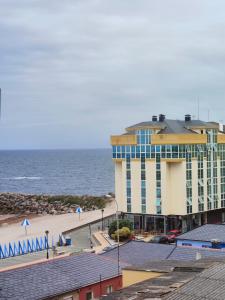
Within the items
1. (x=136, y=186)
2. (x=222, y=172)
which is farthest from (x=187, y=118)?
(x=136, y=186)

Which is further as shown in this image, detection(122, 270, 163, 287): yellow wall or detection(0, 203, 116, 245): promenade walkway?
detection(0, 203, 116, 245): promenade walkway

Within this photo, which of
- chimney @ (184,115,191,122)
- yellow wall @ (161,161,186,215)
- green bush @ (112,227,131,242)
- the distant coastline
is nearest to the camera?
green bush @ (112,227,131,242)

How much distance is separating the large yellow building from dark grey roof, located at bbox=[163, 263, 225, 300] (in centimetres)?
4064

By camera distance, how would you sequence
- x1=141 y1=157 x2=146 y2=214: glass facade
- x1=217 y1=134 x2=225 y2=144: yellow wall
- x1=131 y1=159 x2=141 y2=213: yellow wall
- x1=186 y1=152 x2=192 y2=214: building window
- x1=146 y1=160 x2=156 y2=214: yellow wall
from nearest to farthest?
x1=186 y1=152 x2=192 y2=214: building window < x1=146 y1=160 x2=156 y2=214: yellow wall < x1=141 y1=157 x2=146 y2=214: glass facade < x1=131 y1=159 x2=141 y2=213: yellow wall < x1=217 y1=134 x2=225 y2=144: yellow wall

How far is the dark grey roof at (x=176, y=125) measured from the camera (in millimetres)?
61875

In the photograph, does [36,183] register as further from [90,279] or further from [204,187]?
[90,279]

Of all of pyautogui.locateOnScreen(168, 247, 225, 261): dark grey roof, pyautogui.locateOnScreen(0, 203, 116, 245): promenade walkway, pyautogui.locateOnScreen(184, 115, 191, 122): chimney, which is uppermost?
pyautogui.locateOnScreen(184, 115, 191, 122): chimney

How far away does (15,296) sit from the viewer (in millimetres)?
21109

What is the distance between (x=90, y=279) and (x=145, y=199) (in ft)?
123

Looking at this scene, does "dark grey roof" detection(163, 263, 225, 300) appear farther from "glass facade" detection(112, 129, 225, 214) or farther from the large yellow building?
"glass facade" detection(112, 129, 225, 214)

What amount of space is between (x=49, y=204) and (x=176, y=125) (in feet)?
178

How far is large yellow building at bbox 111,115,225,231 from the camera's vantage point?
6006cm

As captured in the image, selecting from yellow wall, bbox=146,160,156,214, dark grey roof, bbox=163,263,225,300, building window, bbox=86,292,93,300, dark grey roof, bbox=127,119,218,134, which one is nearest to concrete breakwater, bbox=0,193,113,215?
dark grey roof, bbox=127,119,218,134

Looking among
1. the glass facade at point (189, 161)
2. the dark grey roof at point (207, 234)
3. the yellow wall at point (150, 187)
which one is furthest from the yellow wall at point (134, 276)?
the yellow wall at point (150, 187)
